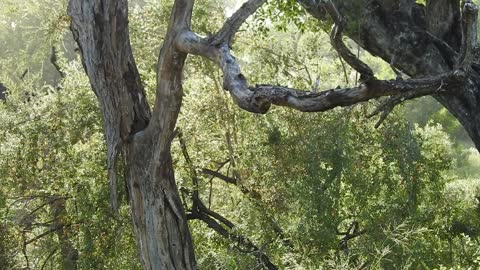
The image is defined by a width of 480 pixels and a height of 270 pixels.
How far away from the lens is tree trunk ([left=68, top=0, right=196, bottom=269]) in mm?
6020

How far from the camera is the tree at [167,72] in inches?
226

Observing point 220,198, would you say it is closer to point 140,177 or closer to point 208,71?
point 208,71

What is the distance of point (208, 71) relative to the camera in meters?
9.02

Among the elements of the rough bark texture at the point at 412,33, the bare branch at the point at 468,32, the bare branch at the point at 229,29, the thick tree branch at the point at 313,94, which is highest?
the rough bark texture at the point at 412,33

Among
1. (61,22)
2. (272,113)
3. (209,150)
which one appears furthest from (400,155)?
(61,22)

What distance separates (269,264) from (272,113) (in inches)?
78.6

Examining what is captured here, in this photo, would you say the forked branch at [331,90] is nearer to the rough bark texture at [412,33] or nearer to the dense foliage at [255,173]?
the rough bark texture at [412,33]

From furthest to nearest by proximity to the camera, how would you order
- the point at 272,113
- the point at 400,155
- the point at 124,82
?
the point at 272,113, the point at 400,155, the point at 124,82

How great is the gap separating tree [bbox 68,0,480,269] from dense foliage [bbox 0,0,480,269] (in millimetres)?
1031

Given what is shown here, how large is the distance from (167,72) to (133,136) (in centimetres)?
77

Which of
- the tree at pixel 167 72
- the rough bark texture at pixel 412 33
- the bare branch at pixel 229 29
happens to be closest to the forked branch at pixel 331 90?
the bare branch at pixel 229 29

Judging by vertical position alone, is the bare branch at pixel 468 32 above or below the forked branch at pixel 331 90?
above

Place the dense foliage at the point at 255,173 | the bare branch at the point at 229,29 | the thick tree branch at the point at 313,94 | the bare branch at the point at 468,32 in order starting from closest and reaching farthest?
the thick tree branch at the point at 313,94 < the bare branch at the point at 468,32 < the bare branch at the point at 229,29 < the dense foliage at the point at 255,173

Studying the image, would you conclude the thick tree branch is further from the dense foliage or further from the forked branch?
the dense foliage
